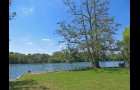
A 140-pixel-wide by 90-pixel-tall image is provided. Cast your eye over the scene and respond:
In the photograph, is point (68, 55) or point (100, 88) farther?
point (68, 55)

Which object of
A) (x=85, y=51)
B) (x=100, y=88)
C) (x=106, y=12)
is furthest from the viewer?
(x=85, y=51)

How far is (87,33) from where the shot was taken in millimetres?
12117

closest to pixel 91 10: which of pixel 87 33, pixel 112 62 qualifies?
pixel 87 33

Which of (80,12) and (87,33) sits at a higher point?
(80,12)

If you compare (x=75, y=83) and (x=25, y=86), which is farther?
(x=75, y=83)

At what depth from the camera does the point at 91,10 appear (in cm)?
1221
